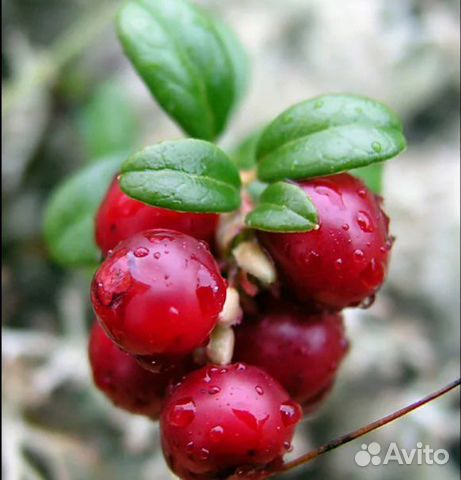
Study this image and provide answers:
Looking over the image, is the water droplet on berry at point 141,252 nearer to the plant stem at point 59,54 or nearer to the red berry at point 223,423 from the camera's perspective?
the red berry at point 223,423

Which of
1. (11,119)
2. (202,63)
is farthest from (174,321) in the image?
(11,119)

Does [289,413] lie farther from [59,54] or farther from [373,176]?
[59,54]

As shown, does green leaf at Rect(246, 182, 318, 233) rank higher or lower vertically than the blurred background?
higher

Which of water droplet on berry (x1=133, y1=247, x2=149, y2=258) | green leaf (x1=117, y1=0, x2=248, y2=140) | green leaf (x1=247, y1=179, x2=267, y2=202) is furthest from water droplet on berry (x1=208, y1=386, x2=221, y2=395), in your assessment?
green leaf (x1=117, y1=0, x2=248, y2=140)

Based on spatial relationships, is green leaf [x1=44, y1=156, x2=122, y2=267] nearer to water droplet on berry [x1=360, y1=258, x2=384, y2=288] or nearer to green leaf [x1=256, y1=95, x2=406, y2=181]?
green leaf [x1=256, y1=95, x2=406, y2=181]

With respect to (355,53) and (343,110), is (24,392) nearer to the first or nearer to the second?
(343,110)

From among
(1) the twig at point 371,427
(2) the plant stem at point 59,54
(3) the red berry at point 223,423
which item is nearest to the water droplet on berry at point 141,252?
(3) the red berry at point 223,423
